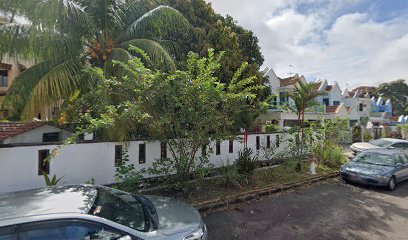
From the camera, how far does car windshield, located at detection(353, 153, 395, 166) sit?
860 cm

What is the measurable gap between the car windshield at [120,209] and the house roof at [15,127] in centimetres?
517

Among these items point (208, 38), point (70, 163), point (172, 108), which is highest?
point (208, 38)

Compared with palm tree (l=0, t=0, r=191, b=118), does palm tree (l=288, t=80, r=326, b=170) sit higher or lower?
lower

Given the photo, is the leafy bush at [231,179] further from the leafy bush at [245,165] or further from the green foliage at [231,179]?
the leafy bush at [245,165]

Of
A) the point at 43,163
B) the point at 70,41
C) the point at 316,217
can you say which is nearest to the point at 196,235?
the point at 316,217

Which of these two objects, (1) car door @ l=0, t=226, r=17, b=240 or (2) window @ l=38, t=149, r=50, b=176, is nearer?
(1) car door @ l=0, t=226, r=17, b=240

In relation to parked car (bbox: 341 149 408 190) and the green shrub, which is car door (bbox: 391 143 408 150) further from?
the green shrub

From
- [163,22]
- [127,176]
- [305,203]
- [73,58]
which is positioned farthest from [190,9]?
[305,203]

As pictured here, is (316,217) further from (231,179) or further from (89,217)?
(89,217)

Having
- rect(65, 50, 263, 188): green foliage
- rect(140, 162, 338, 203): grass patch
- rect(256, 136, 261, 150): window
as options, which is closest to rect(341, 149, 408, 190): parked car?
rect(140, 162, 338, 203): grass patch

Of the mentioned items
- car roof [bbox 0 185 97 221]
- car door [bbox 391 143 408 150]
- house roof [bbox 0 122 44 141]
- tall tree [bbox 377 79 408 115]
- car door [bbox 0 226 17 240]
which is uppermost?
tall tree [bbox 377 79 408 115]

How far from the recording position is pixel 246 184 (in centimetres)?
743

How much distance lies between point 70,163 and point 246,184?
5122 mm

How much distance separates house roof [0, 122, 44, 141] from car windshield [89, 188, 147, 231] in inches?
203
